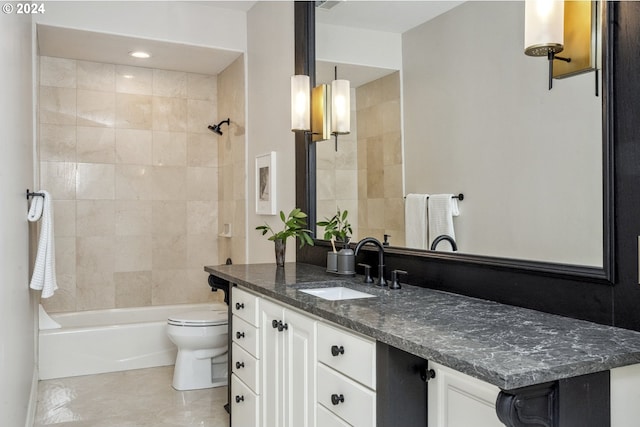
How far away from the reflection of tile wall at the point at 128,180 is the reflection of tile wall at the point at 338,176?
6.86 ft

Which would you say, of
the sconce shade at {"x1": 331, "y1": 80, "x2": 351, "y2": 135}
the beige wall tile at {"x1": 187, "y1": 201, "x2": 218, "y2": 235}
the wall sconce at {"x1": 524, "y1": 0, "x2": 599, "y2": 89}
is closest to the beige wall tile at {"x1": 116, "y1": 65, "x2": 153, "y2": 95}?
the beige wall tile at {"x1": 187, "y1": 201, "x2": 218, "y2": 235}

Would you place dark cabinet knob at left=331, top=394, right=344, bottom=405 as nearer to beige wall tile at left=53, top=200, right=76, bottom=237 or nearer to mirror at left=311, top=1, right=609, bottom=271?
mirror at left=311, top=1, right=609, bottom=271

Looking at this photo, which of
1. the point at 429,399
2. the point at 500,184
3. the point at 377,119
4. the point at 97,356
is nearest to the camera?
the point at 429,399

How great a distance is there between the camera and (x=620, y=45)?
141cm

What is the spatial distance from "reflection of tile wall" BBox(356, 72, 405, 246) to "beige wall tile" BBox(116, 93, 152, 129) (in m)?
2.57

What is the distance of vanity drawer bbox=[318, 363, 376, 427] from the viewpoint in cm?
149

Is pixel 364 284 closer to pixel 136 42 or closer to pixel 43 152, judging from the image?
pixel 136 42

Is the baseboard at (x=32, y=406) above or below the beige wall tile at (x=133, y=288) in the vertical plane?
below

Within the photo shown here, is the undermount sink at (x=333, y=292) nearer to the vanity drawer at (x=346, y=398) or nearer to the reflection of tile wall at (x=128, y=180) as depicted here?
the vanity drawer at (x=346, y=398)

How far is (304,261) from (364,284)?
36.2 inches

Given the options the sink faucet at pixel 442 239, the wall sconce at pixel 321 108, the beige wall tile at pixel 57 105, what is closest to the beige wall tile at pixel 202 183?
the beige wall tile at pixel 57 105

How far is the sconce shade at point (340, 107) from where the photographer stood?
273 cm

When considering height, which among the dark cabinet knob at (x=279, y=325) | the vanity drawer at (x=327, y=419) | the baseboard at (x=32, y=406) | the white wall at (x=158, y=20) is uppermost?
the white wall at (x=158, y=20)

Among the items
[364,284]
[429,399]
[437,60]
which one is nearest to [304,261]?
[364,284]
